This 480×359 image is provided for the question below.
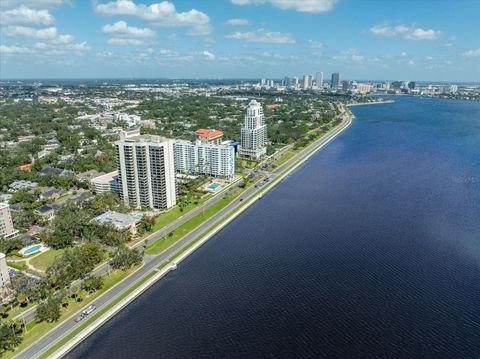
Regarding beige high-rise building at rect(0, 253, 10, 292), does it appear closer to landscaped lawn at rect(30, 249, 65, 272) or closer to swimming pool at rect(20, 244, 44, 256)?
landscaped lawn at rect(30, 249, 65, 272)

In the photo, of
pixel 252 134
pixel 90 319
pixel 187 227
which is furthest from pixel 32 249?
pixel 252 134

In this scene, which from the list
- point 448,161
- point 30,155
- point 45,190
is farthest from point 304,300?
point 30,155

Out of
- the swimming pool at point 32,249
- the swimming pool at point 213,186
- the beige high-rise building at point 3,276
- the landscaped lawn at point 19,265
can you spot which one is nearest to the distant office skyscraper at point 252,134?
the swimming pool at point 213,186

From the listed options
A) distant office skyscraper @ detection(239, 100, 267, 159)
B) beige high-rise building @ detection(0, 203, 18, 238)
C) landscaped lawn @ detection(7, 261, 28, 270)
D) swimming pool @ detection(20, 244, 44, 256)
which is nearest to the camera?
landscaped lawn @ detection(7, 261, 28, 270)

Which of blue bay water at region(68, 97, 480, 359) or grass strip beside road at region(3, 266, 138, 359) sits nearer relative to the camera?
grass strip beside road at region(3, 266, 138, 359)

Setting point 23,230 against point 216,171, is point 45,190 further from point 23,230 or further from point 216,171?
point 216,171

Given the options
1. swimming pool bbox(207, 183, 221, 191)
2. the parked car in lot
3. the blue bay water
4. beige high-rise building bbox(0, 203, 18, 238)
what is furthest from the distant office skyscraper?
the parked car in lot

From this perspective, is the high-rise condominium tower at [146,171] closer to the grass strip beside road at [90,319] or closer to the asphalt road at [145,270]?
the asphalt road at [145,270]
